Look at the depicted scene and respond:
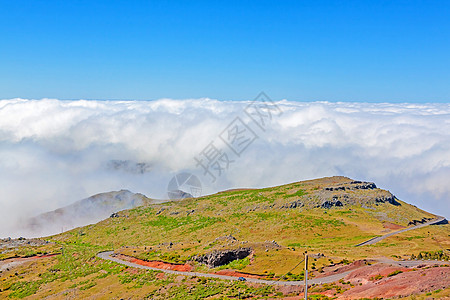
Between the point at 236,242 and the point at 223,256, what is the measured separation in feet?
36.9

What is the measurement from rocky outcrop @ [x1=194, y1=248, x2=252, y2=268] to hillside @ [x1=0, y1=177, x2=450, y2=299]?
175 millimetres

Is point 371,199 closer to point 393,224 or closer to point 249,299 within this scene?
point 393,224

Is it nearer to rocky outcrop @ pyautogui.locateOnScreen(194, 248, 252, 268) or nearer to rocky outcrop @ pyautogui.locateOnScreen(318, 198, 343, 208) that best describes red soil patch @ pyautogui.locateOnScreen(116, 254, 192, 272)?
rocky outcrop @ pyautogui.locateOnScreen(194, 248, 252, 268)

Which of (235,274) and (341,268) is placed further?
(235,274)

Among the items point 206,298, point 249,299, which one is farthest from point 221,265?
point 249,299

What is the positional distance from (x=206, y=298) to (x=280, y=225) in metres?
54.3

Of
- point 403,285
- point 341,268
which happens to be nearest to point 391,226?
point 341,268

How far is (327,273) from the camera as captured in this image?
162ft

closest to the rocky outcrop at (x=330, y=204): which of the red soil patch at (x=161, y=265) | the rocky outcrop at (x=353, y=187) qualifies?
the rocky outcrop at (x=353, y=187)

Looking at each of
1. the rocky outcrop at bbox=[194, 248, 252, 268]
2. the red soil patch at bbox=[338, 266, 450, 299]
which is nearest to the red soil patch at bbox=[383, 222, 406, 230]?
the rocky outcrop at bbox=[194, 248, 252, 268]

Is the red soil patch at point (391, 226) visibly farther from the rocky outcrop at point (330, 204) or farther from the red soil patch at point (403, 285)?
the red soil patch at point (403, 285)

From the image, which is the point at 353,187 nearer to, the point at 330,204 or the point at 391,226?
the point at 330,204

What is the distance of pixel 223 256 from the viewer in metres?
63.5

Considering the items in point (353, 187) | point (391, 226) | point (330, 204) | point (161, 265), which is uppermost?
point (353, 187)
